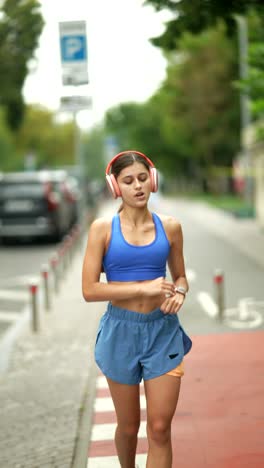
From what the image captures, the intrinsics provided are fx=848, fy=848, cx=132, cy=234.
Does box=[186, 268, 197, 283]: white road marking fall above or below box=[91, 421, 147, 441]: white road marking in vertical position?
below

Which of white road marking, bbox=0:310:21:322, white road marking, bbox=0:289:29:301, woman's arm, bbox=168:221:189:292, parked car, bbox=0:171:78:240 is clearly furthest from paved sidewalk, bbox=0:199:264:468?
parked car, bbox=0:171:78:240

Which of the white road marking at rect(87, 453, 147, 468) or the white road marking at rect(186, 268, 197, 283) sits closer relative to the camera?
the white road marking at rect(87, 453, 147, 468)

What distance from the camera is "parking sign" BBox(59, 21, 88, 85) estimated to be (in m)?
11.4

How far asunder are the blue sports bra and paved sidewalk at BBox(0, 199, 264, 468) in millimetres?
1502

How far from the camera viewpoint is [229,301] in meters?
11.4

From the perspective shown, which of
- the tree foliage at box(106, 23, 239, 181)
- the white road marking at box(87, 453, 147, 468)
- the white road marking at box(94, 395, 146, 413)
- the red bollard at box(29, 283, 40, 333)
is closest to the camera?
the white road marking at box(87, 453, 147, 468)

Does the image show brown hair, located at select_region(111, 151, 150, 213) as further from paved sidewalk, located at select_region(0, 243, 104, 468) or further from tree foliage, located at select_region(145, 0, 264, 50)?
tree foliage, located at select_region(145, 0, 264, 50)

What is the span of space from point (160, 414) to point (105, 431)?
1981 mm

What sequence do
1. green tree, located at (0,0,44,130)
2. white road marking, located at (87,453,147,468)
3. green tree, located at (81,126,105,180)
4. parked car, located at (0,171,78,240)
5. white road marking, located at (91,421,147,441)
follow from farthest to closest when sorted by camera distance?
green tree, located at (81,126,105,180) → parked car, located at (0,171,78,240) → green tree, located at (0,0,44,130) → white road marking, located at (91,421,147,441) → white road marking, located at (87,453,147,468)

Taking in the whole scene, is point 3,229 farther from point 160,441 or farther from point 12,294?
point 160,441

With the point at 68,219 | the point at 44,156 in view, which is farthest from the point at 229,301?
the point at 44,156

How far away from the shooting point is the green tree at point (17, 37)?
19391 millimetres

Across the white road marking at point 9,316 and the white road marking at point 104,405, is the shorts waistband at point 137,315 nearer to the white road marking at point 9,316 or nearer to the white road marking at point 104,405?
the white road marking at point 104,405

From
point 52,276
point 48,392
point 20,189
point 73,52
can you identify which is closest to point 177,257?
point 48,392
